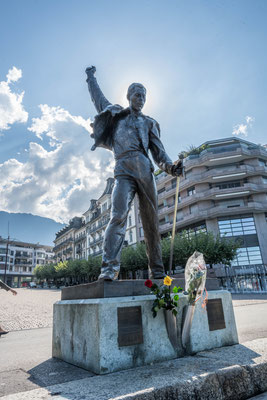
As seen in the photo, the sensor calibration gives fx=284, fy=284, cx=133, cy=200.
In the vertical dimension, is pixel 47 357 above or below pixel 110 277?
below

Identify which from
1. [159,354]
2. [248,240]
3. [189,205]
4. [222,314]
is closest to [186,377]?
[159,354]

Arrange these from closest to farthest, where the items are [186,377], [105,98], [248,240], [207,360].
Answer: [186,377] < [207,360] < [105,98] < [248,240]

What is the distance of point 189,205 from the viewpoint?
120ft

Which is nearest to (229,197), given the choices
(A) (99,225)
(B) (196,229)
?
(B) (196,229)

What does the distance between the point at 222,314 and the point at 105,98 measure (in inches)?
131

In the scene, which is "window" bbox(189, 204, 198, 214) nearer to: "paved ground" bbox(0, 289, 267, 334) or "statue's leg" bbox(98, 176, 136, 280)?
"paved ground" bbox(0, 289, 267, 334)

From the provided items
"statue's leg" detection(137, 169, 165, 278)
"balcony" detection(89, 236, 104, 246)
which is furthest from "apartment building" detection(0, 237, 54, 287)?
"statue's leg" detection(137, 169, 165, 278)

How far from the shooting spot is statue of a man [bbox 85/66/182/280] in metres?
3.05

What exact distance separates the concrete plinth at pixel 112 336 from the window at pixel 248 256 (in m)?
31.1

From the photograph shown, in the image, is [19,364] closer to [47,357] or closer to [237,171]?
[47,357]

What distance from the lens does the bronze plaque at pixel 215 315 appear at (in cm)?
303

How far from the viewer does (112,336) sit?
231cm

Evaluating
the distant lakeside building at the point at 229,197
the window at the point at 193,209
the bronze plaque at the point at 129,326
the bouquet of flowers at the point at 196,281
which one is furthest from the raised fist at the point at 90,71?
the window at the point at 193,209

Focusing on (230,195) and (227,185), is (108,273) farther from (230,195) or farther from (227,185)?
(227,185)
